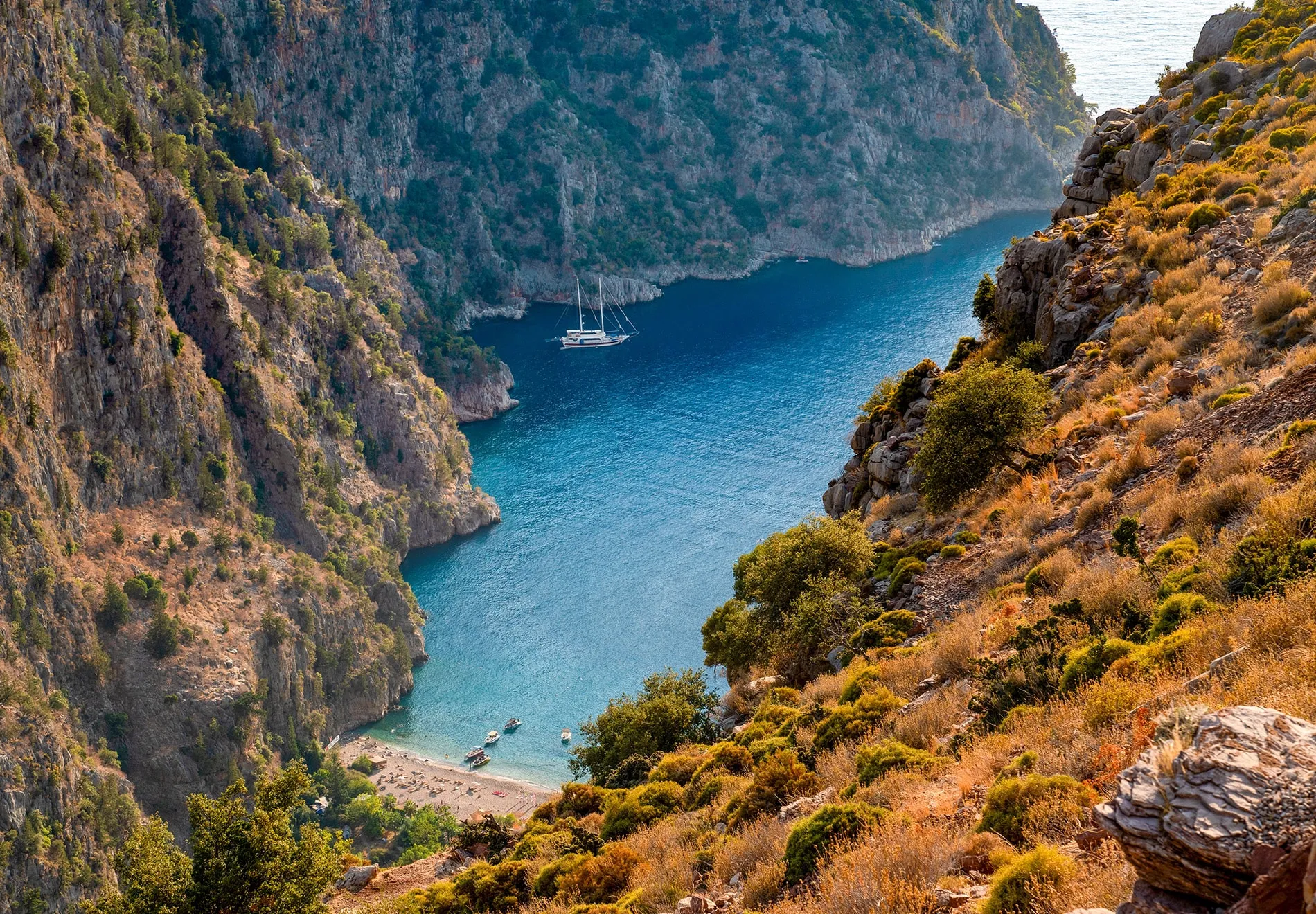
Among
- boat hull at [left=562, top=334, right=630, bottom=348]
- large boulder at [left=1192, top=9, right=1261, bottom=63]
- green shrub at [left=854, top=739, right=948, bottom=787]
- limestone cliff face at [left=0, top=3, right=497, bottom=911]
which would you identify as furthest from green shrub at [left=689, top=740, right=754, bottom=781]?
boat hull at [left=562, top=334, right=630, bottom=348]

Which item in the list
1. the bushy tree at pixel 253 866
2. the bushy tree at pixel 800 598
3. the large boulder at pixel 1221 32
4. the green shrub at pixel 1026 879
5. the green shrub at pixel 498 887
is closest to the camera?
the green shrub at pixel 1026 879

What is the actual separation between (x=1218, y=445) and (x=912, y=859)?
16.6 m

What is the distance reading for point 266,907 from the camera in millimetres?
34281

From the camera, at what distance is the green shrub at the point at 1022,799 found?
16.9 metres

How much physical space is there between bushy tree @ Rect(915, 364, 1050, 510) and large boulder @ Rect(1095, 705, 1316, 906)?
2992 cm

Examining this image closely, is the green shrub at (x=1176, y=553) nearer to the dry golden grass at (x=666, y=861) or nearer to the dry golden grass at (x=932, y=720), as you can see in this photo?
the dry golden grass at (x=932, y=720)

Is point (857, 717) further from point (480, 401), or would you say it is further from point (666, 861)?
point (480, 401)

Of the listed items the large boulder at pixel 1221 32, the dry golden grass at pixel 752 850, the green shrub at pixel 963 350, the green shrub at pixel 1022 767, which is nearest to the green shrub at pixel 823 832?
Result: the dry golden grass at pixel 752 850

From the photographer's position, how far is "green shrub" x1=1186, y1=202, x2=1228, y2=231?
4531 cm

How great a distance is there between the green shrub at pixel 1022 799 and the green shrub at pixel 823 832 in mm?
3172

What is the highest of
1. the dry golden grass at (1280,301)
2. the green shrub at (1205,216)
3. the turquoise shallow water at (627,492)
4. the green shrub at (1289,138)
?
the green shrub at (1289,138)

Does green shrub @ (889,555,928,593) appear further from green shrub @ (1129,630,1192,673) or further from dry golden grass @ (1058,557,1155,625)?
green shrub @ (1129,630,1192,673)

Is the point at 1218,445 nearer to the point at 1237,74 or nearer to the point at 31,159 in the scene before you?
the point at 1237,74

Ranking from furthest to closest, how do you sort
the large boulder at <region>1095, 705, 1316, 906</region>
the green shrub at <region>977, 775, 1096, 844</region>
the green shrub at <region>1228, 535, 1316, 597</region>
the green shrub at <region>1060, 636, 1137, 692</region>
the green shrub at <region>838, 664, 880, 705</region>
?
the green shrub at <region>838, 664, 880, 705</region> → the green shrub at <region>1060, 636, 1137, 692</region> → the green shrub at <region>1228, 535, 1316, 597</region> → the green shrub at <region>977, 775, 1096, 844</region> → the large boulder at <region>1095, 705, 1316, 906</region>
